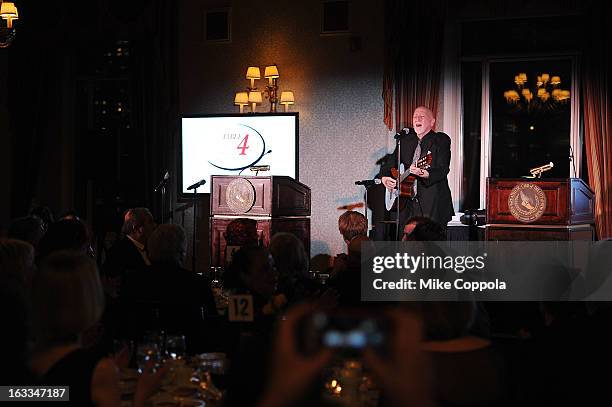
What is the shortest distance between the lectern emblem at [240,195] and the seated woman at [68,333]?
6584 millimetres

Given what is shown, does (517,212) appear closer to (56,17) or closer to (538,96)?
(538,96)

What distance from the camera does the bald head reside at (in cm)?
894

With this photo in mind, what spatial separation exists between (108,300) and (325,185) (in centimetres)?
598

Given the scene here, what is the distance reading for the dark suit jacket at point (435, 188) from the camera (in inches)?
339

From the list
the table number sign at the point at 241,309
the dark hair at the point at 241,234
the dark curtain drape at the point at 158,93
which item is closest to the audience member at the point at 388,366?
the table number sign at the point at 241,309

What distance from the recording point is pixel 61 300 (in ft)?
6.60

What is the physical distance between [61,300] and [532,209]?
6006 millimetres

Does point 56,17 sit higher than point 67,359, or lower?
higher

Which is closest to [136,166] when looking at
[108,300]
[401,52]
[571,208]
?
[401,52]

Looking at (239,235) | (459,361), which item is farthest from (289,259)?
(459,361)

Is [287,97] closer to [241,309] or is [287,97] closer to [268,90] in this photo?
[268,90]

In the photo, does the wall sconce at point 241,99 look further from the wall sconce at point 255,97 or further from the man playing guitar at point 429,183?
the man playing guitar at point 429,183

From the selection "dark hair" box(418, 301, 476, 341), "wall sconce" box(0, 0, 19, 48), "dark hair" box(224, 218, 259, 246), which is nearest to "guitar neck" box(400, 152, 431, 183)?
"dark hair" box(224, 218, 259, 246)

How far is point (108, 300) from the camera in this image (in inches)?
175
